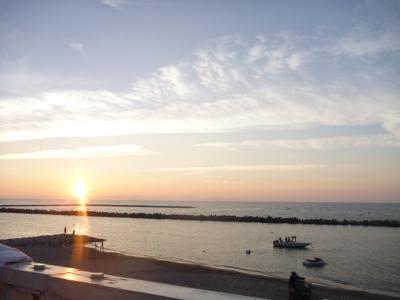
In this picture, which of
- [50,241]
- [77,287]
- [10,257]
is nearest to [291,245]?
[50,241]

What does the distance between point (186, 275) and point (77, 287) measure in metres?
25.2

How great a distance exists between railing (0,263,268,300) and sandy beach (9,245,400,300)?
18987 millimetres

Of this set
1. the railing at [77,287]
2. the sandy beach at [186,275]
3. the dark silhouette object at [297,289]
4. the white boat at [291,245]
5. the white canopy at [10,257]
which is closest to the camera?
the railing at [77,287]

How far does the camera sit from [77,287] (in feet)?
9.92

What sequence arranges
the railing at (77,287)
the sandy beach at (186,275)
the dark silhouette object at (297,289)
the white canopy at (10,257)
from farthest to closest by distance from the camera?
1. the sandy beach at (186,275)
2. the dark silhouette object at (297,289)
3. the white canopy at (10,257)
4. the railing at (77,287)

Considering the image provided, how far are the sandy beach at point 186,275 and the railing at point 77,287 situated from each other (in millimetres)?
18987

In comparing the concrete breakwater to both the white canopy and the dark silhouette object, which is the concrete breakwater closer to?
the dark silhouette object

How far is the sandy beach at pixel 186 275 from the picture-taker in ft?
74.6

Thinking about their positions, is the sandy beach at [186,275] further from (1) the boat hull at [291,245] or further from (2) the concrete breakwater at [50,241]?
(1) the boat hull at [291,245]

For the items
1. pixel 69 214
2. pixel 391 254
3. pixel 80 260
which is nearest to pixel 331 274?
pixel 391 254

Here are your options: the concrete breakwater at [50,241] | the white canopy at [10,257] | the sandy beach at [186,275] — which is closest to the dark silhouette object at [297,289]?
the sandy beach at [186,275]

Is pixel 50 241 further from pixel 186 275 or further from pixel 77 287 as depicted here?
pixel 77 287

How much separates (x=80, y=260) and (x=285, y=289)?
16.4m

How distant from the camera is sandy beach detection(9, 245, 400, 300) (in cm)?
2275
